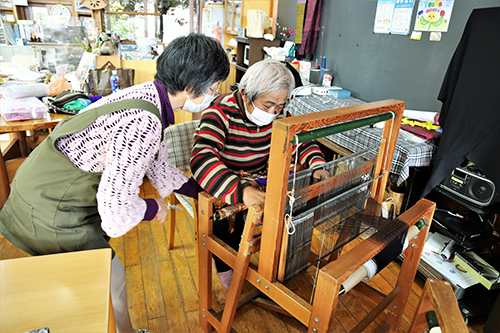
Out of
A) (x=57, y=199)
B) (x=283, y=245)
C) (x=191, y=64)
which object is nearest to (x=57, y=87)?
(x=57, y=199)

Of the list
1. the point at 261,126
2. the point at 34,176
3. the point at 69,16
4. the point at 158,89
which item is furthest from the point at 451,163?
the point at 69,16

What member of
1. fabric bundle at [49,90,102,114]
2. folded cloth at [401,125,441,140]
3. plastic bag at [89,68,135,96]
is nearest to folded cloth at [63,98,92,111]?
fabric bundle at [49,90,102,114]

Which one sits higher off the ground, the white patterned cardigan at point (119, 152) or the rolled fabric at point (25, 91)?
the white patterned cardigan at point (119, 152)

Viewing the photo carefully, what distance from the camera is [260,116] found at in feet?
4.79

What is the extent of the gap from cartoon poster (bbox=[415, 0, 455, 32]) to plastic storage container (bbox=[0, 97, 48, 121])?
263 centimetres

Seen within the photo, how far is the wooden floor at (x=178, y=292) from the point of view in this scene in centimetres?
169

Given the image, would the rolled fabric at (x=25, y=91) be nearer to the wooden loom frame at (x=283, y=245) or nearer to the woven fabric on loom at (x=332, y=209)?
the wooden loom frame at (x=283, y=245)

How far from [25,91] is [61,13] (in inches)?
155

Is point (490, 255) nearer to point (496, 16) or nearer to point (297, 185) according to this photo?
point (496, 16)

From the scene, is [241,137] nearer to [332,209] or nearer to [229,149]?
[229,149]

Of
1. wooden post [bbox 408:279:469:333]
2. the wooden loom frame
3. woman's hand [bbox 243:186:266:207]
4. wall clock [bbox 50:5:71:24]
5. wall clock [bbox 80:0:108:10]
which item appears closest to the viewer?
wooden post [bbox 408:279:469:333]

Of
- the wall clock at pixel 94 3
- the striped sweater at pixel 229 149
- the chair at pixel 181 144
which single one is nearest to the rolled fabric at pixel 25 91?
the chair at pixel 181 144

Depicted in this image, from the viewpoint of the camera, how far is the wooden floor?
169 cm

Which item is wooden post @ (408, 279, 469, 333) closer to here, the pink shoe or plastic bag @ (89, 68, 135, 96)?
the pink shoe
